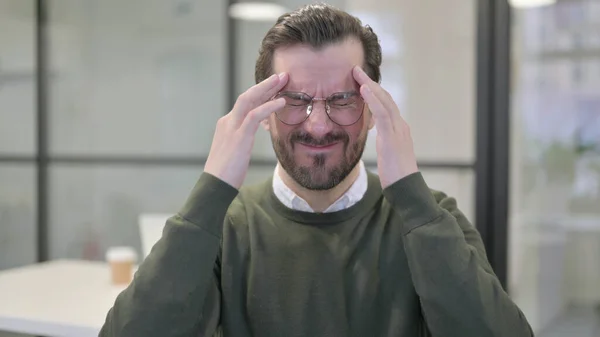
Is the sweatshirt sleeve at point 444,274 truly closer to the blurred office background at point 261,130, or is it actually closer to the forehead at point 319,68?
the forehead at point 319,68

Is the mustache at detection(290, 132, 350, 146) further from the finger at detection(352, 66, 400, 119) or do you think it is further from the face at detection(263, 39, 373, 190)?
the finger at detection(352, 66, 400, 119)

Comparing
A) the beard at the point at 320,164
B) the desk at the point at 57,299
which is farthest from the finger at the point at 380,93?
the desk at the point at 57,299

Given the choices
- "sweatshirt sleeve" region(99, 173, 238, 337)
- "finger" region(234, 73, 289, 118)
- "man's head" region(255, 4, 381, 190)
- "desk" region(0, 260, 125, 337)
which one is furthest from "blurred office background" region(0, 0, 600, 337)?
"sweatshirt sleeve" region(99, 173, 238, 337)

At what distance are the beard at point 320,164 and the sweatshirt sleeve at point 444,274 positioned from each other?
151 mm

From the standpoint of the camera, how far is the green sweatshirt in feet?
3.74

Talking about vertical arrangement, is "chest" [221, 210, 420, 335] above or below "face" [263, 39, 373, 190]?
below

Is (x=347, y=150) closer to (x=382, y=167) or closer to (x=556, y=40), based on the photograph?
(x=382, y=167)

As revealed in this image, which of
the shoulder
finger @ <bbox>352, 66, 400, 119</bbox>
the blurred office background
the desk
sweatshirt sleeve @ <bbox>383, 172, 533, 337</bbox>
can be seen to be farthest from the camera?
the blurred office background

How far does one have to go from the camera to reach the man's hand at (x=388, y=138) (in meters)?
1.20

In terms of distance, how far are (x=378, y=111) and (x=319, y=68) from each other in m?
0.15

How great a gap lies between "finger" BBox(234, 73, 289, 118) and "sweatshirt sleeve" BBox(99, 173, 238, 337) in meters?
0.16

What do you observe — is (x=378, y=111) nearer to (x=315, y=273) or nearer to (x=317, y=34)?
(x=317, y=34)

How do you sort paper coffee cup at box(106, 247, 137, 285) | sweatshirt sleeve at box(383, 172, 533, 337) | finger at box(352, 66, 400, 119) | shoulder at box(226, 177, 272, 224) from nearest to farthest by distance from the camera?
1. sweatshirt sleeve at box(383, 172, 533, 337)
2. finger at box(352, 66, 400, 119)
3. shoulder at box(226, 177, 272, 224)
4. paper coffee cup at box(106, 247, 137, 285)

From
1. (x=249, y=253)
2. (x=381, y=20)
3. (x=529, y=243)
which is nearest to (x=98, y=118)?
(x=381, y=20)
